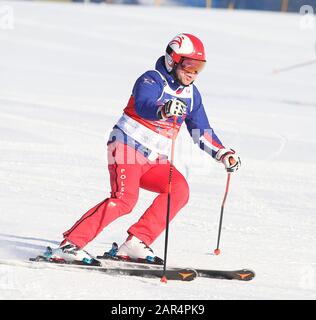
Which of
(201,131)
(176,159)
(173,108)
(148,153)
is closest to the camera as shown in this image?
(173,108)

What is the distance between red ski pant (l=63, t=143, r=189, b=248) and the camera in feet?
A: 19.5

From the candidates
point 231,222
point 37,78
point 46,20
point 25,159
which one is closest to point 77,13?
point 46,20

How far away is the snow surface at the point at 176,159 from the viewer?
6.02 m

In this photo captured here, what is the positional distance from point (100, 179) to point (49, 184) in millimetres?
644

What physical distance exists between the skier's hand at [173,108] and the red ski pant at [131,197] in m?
0.49

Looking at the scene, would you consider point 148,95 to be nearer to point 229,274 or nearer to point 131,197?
point 131,197

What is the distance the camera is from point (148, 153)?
6.09m

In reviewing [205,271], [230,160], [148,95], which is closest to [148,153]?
[148,95]

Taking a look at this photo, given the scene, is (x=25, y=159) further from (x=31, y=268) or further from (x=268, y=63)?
(x=268, y=63)

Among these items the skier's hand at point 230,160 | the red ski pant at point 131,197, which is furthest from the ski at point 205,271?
the skier's hand at point 230,160

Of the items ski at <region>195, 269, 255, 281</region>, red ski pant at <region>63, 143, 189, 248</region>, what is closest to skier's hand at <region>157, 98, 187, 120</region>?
red ski pant at <region>63, 143, 189, 248</region>

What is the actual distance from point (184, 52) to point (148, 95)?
0.35 meters

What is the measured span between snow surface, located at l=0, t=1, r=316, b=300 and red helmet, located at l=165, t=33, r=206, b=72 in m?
1.36

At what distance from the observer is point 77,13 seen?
93.4 ft
